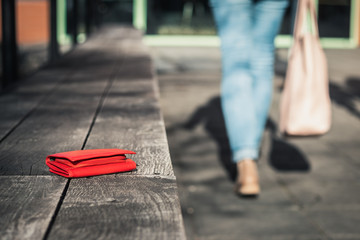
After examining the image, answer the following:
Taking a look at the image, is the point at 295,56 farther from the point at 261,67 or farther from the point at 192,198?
the point at 192,198

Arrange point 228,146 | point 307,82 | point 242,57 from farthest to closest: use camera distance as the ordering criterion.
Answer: point 228,146, point 242,57, point 307,82

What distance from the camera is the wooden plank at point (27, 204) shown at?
1.00 meters

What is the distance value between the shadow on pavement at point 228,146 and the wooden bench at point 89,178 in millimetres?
1198

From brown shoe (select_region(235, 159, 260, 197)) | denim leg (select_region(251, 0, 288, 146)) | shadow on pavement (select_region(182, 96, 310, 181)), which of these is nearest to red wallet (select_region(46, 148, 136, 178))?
brown shoe (select_region(235, 159, 260, 197))

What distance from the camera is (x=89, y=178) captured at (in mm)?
1363

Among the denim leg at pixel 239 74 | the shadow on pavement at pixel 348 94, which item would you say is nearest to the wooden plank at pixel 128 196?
the denim leg at pixel 239 74

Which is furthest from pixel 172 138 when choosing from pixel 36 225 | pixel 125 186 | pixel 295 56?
pixel 36 225

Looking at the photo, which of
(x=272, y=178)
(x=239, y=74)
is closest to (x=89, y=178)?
(x=239, y=74)

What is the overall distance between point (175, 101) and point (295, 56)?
369 centimetres

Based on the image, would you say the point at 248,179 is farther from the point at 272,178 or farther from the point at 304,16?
the point at 272,178

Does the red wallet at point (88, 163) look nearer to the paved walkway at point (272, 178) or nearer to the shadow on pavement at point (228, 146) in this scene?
the paved walkway at point (272, 178)

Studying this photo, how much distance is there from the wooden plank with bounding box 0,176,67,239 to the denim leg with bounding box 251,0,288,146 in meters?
1.48

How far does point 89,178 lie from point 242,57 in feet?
4.69

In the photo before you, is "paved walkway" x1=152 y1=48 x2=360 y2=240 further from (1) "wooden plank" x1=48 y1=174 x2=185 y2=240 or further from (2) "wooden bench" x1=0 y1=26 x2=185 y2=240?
(1) "wooden plank" x1=48 y1=174 x2=185 y2=240
